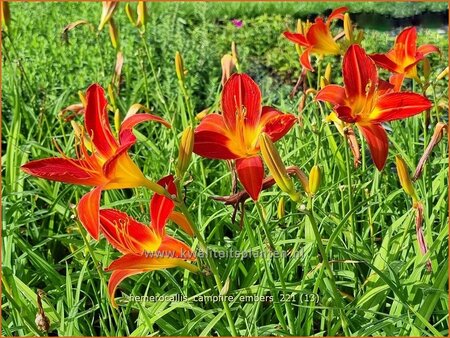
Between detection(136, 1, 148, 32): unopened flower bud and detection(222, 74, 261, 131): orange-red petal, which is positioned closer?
detection(222, 74, 261, 131): orange-red petal

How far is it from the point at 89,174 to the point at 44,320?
0.34 m

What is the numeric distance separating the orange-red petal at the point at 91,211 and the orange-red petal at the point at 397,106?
0.46 m

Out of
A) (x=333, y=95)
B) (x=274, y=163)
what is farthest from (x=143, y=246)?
(x=333, y=95)

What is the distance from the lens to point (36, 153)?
2.04m

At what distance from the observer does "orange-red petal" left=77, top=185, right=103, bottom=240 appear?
878mm

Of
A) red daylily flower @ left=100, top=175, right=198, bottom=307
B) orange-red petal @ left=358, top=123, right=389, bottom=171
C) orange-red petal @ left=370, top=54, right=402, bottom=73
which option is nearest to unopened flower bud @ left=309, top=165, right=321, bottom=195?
orange-red petal @ left=358, top=123, right=389, bottom=171

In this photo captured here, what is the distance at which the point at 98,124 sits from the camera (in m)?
0.94

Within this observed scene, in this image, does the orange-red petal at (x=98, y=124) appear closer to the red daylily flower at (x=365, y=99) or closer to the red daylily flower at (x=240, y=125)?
→ the red daylily flower at (x=240, y=125)

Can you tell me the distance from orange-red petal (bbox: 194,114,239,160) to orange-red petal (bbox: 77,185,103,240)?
15 centimetres

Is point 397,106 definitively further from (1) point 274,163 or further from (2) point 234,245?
(2) point 234,245

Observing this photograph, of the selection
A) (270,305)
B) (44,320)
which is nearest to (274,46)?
(270,305)

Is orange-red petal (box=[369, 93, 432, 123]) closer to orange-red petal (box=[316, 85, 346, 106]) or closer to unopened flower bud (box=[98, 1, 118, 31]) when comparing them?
orange-red petal (box=[316, 85, 346, 106])

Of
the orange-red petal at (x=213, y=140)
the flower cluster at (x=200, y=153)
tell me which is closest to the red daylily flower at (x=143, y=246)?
the flower cluster at (x=200, y=153)

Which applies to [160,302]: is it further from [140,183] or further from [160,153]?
[160,153]
